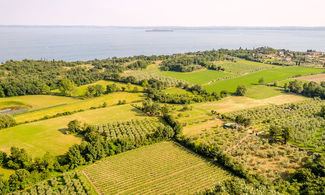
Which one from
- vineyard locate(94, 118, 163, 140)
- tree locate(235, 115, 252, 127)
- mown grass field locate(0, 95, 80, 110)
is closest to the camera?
vineyard locate(94, 118, 163, 140)

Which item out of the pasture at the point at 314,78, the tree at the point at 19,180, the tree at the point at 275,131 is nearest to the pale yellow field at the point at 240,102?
the tree at the point at 275,131

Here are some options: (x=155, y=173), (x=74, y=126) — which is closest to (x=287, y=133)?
(x=155, y=173)

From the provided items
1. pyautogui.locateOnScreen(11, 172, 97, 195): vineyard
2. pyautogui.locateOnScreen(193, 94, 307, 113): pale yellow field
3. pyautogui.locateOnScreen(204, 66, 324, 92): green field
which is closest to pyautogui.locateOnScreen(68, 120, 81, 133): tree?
pyautogui.locateOnScreen(11, 172, 97, 195): vineyard

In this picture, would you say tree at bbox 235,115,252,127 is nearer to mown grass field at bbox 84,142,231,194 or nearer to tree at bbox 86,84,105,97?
mown grass field at bbox 84,142,231,194

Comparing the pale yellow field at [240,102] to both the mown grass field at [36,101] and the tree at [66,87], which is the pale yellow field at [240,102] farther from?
the mown grass field at [36,101]

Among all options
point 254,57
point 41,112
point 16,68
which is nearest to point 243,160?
point 41,112

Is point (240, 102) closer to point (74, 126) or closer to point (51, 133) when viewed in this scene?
point (74, 126)

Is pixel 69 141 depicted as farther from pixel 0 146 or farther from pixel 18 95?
pixel 18 95
